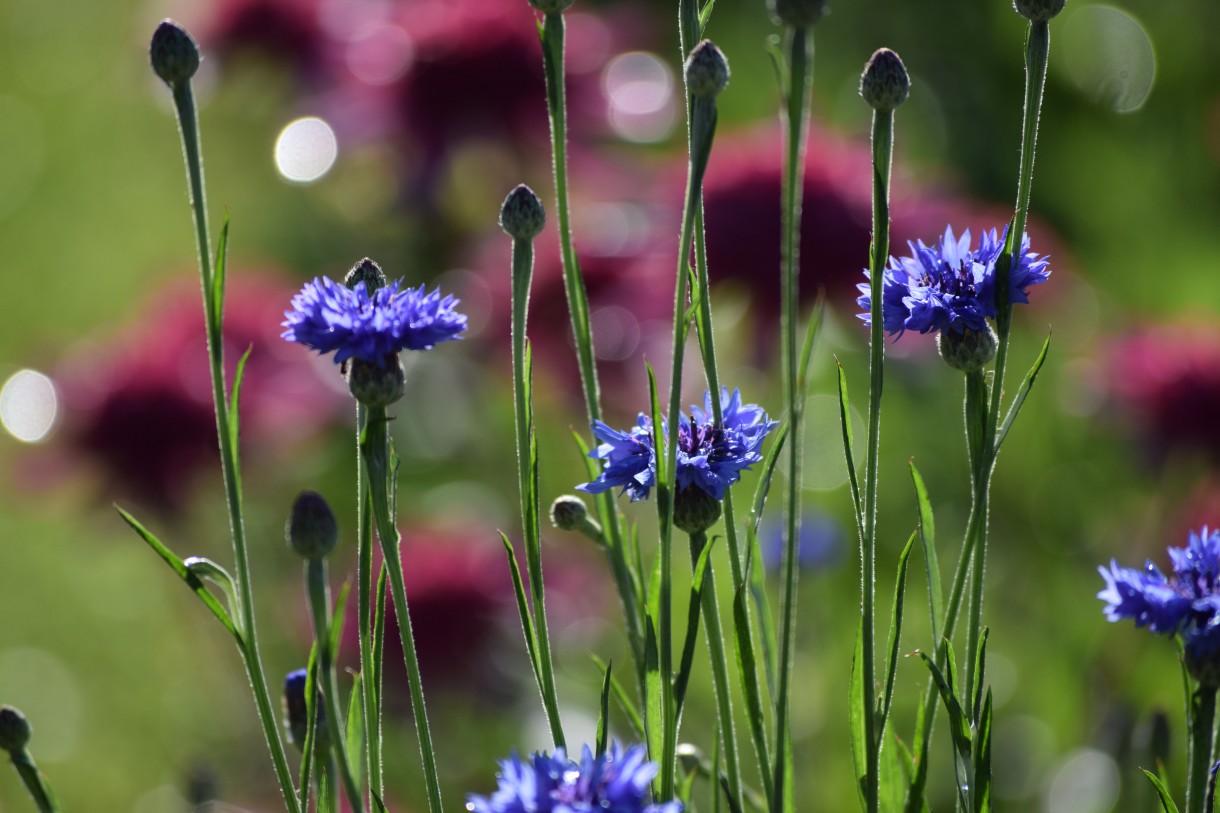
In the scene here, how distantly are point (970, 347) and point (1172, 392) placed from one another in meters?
0.64

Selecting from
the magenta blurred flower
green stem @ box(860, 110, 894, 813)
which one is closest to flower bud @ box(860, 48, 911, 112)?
green stem @ box(860, 110, 894, 813)

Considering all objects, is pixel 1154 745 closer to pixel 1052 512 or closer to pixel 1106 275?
pixel 1052 512

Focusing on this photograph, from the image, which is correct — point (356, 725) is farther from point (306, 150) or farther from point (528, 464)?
point (306, 150)

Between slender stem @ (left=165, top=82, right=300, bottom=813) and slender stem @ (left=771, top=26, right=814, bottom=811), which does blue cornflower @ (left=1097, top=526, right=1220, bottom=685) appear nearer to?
slender stem @ (left=771, top=26, right=814, bottom=811)

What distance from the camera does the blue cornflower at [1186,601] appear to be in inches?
15.1

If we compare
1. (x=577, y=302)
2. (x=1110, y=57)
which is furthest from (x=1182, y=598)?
(x=1110, y=57)

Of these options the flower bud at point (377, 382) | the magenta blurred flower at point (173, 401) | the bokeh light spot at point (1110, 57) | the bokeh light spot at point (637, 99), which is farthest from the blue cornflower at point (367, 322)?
the bokeh light spot at point (1110, 57)

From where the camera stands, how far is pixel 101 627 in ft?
4.85

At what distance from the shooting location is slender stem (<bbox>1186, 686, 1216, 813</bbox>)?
393mm

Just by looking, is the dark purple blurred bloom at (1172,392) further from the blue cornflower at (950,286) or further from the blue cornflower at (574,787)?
the blue cornflower at (574,787)

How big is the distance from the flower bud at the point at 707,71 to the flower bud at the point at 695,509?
119 mm

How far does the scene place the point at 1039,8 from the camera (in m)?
0.42

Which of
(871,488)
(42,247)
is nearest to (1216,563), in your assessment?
(871,488)

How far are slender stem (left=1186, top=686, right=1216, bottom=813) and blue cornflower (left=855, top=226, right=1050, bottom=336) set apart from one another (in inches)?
4.9
